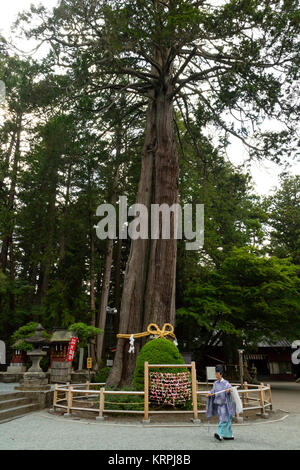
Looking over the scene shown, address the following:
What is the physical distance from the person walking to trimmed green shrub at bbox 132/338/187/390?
6.27ft

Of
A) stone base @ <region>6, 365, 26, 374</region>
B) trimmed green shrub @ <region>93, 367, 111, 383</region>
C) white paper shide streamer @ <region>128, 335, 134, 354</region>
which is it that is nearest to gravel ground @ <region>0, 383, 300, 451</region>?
white paper shide streamer @ <region>128, 335, 134, 354</region>

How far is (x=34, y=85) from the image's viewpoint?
34.7 ft

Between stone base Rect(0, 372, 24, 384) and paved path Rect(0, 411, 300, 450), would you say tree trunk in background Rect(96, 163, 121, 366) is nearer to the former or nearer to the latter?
stone base Rect(0, 372, 24, 384)

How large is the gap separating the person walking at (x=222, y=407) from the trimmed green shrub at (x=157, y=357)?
1911 millimetres

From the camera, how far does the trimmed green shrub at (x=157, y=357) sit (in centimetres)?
764

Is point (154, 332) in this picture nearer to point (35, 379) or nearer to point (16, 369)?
point (35, 379)

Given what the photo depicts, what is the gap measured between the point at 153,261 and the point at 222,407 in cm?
548

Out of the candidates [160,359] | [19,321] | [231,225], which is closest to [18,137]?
[19,321]

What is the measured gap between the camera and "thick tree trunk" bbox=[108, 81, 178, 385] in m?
9.66

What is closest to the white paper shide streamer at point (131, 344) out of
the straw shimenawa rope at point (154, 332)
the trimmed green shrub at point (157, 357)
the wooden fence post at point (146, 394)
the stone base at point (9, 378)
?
the straw shimenawa rope at point (154, 332)

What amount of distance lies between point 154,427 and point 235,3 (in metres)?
9.86

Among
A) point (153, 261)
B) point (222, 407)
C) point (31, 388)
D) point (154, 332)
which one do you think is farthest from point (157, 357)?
point (31, 388)

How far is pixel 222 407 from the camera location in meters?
5.45
